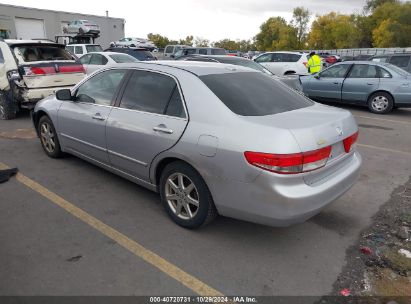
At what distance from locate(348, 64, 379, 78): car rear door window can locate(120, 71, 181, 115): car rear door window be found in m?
8.49

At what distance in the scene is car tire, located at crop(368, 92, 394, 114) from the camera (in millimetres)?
9977

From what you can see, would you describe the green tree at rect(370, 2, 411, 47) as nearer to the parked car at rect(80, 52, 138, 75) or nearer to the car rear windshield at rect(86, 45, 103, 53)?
the car rear windshield at rect(86, 45, 103, 53)

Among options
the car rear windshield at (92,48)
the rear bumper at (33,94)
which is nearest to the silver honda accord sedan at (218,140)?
the rear bumper at (33,94)

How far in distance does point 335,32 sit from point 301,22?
16.0 metres

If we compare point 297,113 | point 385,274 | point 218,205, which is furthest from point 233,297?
point 297,113

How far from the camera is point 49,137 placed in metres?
5.38

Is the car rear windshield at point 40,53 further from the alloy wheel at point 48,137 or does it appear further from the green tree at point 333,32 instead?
the green tree at point 333,32

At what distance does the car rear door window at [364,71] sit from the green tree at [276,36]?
86.9m

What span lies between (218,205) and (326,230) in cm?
130

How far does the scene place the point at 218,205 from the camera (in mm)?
3082

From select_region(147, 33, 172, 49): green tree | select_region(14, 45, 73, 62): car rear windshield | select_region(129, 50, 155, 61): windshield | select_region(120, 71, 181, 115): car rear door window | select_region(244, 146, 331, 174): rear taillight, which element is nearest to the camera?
select_region(244, 146, 331, 174): rear taillight

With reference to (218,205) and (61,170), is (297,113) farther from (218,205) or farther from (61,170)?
(61,170)

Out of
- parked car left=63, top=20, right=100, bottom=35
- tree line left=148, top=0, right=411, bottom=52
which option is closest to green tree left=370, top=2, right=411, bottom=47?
tree line left=148, top=0, right=411, bottom=52

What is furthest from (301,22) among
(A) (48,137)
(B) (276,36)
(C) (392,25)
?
(A) (48,137)
